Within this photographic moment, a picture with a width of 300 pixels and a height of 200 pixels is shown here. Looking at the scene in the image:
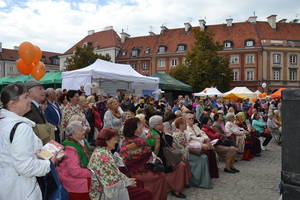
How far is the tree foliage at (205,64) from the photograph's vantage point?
37312mm

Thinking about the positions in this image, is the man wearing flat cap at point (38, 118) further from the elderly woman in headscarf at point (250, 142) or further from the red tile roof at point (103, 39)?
the red tile roof at point (103, 39)

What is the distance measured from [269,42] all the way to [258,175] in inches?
1752

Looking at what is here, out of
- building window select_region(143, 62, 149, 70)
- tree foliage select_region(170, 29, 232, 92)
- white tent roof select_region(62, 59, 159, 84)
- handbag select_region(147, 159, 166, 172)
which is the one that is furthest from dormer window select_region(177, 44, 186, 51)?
handbag select_region(147, 159, 166, 172)

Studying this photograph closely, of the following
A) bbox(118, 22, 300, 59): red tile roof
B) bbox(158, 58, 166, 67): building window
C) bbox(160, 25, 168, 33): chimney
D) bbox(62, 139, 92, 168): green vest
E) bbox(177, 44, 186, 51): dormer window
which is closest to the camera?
bbox(62, 139, 92, 168): green vest

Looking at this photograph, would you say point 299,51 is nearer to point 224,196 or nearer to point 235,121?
point 235,121

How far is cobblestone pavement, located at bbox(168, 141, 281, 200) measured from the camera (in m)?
5.20

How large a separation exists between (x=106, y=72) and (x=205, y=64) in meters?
27.1

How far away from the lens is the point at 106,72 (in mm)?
11898

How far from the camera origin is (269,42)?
1809 inches

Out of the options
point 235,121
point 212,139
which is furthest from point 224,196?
point 235,121

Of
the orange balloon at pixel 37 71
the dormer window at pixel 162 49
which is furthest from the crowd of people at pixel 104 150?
the dormer window at pixel 162 49

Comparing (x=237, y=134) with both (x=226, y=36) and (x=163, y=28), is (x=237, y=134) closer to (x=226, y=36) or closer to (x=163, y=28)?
(x=226, y=36)

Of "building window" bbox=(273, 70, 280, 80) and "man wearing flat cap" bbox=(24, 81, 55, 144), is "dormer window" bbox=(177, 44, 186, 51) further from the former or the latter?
"man wearing flat cap" bbox=(24, 81, 55, 144)

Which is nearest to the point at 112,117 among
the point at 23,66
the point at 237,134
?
the point at 23,66
